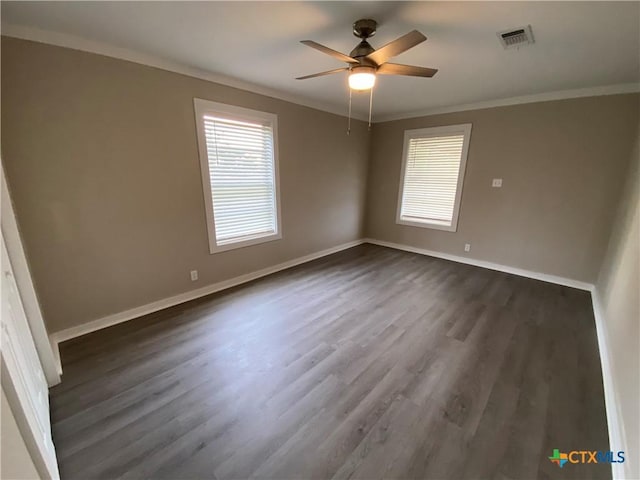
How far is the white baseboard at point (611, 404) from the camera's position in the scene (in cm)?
133

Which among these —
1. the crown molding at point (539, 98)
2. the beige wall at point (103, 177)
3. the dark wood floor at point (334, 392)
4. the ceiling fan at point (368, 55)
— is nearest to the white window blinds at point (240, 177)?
the beige wall at point (103, 177)

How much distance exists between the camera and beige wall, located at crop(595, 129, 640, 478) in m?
1.32

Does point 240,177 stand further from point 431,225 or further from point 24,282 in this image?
point 431,225

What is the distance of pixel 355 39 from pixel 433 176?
9.98 feet

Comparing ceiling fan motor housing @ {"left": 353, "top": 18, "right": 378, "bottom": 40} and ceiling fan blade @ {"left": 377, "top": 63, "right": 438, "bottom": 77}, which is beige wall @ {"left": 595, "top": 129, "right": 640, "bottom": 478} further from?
ceiling fan motor housing @ {"left": 353, "top": 18, "right": 378, "bottom": 40}

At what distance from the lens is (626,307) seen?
1.84m

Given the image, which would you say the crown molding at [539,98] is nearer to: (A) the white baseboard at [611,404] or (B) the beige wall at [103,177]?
(A) the white baseboard at [611,404]

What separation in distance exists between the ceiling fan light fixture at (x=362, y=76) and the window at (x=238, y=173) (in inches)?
65.4

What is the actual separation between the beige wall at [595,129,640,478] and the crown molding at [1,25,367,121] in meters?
3.86

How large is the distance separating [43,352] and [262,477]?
5.46ft

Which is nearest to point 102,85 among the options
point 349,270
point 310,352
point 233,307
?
point 233,307

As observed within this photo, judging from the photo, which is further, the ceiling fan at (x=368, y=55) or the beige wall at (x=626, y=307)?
the ceiling fan at (x=368, y=55)

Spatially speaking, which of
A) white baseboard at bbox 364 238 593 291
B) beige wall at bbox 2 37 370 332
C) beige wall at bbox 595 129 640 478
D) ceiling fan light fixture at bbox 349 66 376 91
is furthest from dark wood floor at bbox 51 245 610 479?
ceiling fan light fixture at bbox 349 66 376 91

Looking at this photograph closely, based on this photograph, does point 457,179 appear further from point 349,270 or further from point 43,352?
point 43,352
